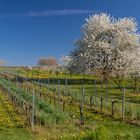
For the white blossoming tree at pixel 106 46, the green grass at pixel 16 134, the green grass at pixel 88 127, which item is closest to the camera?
the green grass at pixel 88 127

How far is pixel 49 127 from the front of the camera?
2128cm

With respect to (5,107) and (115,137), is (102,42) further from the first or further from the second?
(115,137)

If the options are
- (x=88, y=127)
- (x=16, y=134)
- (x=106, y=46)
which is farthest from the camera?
(x=106, y=46)

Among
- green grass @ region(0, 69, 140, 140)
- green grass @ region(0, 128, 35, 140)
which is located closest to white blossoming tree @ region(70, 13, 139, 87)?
green grass @ region(0, 69, 140, 140)

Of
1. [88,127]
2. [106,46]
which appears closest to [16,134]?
[88,127]

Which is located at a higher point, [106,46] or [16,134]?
[106,46]

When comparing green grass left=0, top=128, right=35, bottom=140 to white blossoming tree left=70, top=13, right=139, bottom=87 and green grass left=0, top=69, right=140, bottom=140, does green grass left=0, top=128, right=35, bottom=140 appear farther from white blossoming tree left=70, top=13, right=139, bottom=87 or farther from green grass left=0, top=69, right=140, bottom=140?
white blossoming tree left=70, top=13, right=139, bottom=87

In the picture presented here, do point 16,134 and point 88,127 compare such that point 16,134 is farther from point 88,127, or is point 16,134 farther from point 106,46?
point 106,46

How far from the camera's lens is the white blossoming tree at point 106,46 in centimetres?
6906

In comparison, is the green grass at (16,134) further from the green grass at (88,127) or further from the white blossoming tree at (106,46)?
the white blossoming tree at (106,46)

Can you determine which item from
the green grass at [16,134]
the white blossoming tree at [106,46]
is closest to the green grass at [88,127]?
the green grass at [16,134]

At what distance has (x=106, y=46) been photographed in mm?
69688

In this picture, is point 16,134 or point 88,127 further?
point 88,127

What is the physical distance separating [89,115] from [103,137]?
1003 cm
